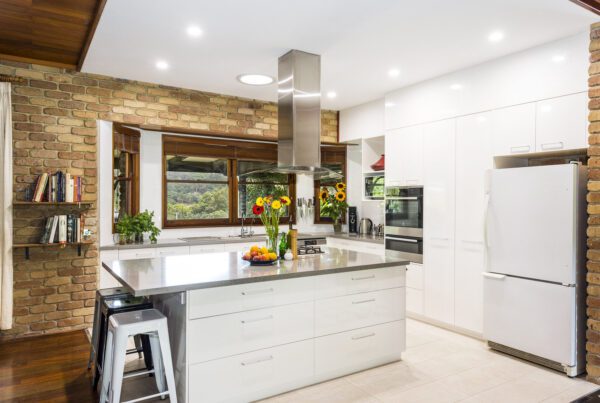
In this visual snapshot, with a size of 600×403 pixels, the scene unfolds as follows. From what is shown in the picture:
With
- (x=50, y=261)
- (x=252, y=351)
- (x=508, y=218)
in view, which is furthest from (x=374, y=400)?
(x=50, y=261)

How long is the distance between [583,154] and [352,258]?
2.13 m

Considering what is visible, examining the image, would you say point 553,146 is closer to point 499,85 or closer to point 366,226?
point 499,85

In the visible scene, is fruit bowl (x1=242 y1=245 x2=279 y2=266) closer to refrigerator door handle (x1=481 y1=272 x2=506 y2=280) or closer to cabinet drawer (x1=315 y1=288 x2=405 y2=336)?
cabinet drawer (x1=315 y1=288 x2=405 y2=336)

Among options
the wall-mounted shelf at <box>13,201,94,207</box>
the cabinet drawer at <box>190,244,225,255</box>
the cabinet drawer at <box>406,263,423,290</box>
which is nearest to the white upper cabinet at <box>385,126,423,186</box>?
the cabinet drawer at <box>406,263,423,290</box>

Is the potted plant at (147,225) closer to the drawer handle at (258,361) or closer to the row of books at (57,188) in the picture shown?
the row of books at (57,188)

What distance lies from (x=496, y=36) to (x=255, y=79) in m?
2.34

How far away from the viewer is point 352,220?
19.8 ft

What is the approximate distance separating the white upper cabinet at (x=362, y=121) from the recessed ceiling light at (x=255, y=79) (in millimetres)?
1580

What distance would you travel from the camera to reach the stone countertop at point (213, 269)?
93.6 inches

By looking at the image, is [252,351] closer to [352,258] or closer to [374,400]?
[374,400]

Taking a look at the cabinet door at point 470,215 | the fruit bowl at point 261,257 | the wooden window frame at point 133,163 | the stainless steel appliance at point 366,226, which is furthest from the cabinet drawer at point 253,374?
the stainless steel appliance at point 366,226

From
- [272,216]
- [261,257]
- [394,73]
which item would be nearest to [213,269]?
[261,257]

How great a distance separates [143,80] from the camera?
14.7 feet

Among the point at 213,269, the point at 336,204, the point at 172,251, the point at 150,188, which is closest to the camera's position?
the point at 213,269
